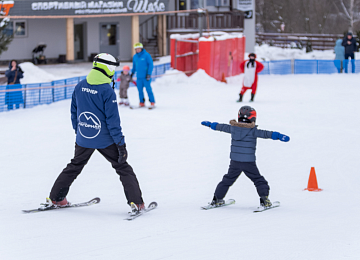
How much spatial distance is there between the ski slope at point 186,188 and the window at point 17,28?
1359 centimetres

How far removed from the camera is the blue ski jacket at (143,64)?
12.5 metres

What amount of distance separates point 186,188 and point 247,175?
1395 mm

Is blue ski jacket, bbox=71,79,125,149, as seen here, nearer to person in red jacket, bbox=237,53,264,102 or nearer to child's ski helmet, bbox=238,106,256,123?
child's ski helmet, bbox=238,106,256,123

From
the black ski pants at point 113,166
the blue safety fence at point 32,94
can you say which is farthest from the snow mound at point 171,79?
the black ski pants at point 113,166

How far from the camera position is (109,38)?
28266 mm

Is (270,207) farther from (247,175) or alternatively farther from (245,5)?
(245,5)

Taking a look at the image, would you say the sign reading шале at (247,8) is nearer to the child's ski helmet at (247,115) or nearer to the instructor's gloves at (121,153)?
the child's ski helmet at (247,115)

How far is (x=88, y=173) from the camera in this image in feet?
23.5

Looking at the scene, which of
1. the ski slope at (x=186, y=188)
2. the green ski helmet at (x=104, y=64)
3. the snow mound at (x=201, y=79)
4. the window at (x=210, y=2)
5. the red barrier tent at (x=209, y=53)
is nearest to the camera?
the ski slope at (x=186, y=188)

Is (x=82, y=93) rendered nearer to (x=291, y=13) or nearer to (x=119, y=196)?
(x=119, y=196)

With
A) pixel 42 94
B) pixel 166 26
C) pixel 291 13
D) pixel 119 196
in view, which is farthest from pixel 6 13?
pixel 291 13

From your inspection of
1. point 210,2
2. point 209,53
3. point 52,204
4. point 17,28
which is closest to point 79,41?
point 17,28

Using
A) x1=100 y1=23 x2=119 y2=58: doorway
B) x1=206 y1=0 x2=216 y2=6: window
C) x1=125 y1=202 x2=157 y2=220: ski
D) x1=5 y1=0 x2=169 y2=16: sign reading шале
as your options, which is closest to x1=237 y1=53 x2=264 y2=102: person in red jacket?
x1=125 y1=202 x2=157 y2=220: ski

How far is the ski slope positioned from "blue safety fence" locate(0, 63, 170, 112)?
44 cm
